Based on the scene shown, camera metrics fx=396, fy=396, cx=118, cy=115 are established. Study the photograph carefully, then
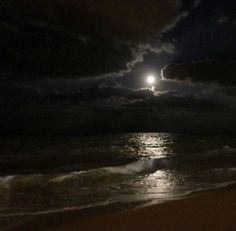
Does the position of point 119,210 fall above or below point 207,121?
below

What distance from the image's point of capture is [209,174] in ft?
41.4

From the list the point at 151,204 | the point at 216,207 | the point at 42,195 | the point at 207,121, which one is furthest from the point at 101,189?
the point at 207,121

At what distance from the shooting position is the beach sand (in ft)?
18.8

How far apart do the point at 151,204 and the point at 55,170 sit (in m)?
9.00

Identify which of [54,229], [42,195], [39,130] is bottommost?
[54,229]

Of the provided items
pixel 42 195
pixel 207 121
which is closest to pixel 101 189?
pixel 42 195

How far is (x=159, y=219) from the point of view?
6148 mm

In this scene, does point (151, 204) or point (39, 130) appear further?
point (39, 130)

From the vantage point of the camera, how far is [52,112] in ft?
172

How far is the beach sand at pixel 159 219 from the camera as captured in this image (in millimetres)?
5727

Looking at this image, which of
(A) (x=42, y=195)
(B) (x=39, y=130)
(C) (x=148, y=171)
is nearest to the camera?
(A) (x=42, y=195)

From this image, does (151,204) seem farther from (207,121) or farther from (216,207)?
(207,121)

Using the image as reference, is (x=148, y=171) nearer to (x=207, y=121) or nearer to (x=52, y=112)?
(x=52, y=112)

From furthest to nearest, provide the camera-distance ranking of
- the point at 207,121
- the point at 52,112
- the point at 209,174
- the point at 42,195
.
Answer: the point at 207,121, the point at 52,112, the point at 209,174, the point at 42,195
